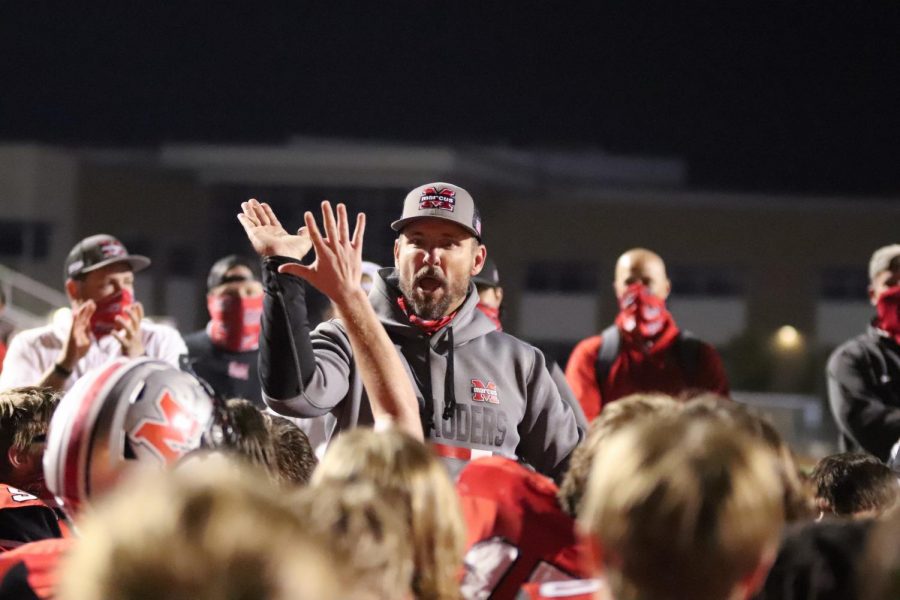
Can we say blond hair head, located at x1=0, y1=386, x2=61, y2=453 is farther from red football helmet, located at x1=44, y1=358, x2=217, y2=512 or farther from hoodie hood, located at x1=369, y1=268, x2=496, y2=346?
red football helmet, located at x1=44, y1=358, x2=217, y2=512

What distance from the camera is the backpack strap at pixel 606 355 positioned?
6.98 m

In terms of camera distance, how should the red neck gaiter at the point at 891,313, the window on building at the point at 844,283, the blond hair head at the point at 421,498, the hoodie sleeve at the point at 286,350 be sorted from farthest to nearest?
the window on building at the point at 844,283 → the red neck gaiter at the point at 891,313 → the hoodie sleeve at the point at 286,350 → the blond hair head at the point at 421,498

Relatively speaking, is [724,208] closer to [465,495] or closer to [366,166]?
[366,166]

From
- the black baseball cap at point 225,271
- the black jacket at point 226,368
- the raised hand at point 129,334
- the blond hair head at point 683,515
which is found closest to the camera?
the blond hair head at point 683,515

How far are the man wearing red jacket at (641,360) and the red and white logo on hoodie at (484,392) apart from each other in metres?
2.54

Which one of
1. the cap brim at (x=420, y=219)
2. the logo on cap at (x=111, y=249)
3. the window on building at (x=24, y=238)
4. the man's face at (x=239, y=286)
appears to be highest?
the cap brim at (x=420, y=219)

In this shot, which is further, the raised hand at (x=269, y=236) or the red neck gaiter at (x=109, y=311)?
the red neck gaiter at (x=109, y=311)

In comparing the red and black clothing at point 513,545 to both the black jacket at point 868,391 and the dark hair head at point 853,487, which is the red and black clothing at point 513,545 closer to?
the dark hair head at point 853,487

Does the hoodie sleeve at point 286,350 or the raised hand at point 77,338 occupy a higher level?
the hoodie sleeve at point 286,350

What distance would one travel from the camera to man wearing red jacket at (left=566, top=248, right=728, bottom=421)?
6.82 m

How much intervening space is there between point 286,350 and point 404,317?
0.71 meters

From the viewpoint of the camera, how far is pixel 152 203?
155ft

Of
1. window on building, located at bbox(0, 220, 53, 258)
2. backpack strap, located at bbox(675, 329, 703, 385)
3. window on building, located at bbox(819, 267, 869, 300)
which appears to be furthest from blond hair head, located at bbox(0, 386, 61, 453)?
window on building, located at bbox(819, 267, 869, 300)

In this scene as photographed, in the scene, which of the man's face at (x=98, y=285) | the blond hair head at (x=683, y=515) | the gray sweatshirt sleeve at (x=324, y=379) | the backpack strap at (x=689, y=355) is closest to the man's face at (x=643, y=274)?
the backpack strap at (x=689, y=355)
